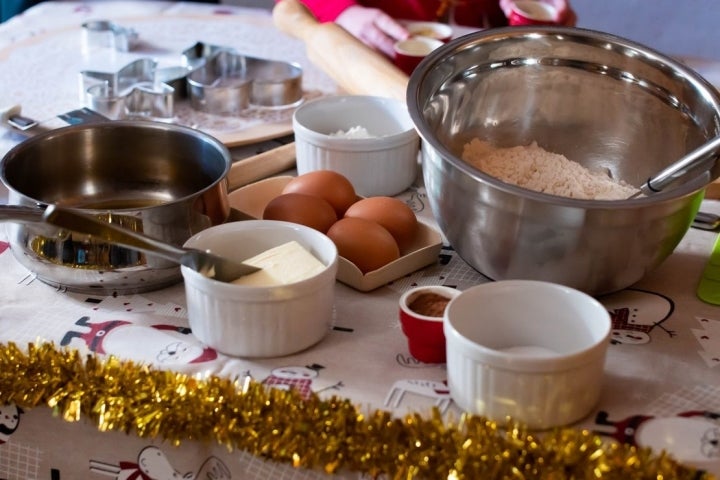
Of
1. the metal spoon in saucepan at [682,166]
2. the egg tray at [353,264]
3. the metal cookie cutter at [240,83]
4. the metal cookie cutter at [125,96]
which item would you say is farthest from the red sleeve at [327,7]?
the metal spoon in saucepan at [682,166]

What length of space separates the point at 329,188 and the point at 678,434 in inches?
16.7

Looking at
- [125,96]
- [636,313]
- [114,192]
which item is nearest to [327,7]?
[125,96]

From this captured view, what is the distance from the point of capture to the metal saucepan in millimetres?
829

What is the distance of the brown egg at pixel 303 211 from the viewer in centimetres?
90

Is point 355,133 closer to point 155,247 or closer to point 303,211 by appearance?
point 303,211

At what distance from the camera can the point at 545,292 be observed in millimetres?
756

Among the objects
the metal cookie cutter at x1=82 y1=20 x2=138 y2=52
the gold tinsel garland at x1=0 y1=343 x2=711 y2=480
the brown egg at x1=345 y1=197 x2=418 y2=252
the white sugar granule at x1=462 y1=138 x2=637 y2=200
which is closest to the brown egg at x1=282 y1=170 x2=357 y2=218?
the brown egg at x1=345 y1=197 x2=418 y2=252

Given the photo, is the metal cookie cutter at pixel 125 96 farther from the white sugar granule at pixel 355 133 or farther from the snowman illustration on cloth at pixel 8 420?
the snowman illustration on cloth at pixel 8 420

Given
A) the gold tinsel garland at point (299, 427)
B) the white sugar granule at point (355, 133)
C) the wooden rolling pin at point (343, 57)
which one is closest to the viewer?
the gold tinsel garland at point (299, 427)

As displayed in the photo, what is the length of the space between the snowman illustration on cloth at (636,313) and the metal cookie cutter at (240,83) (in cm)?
60

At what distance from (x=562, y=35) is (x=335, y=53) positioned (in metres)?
0.41

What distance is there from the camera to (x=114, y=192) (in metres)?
1.01

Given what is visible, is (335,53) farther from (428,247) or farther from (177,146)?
(428,247)

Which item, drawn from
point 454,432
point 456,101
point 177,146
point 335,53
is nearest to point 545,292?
point 454,432
